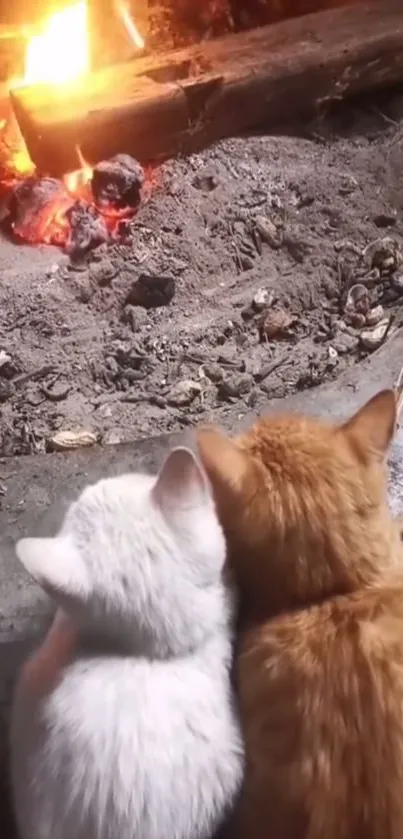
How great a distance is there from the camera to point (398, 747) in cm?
106

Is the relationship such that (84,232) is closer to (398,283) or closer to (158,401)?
(158,401)

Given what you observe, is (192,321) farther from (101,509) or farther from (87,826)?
(87,826)

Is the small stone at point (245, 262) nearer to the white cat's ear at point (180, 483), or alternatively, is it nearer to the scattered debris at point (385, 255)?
the scattered debris at point (385, 255)

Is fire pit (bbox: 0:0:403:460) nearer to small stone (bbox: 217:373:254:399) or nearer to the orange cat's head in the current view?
small stone (bbox: 217:373:254:399)

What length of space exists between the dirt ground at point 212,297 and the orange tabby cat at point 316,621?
0.32m

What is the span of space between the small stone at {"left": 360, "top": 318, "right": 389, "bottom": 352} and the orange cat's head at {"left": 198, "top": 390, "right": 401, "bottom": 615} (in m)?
0.43

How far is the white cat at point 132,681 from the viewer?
109 centimetres

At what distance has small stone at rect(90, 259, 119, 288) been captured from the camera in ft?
5.77

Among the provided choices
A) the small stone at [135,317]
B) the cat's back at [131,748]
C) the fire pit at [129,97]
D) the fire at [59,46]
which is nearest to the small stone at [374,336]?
the small stone at [135,317]

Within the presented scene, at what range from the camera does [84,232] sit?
1792 mm

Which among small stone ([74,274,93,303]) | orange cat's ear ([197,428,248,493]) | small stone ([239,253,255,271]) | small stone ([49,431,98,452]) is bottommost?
small stone ([49,431,98,452])

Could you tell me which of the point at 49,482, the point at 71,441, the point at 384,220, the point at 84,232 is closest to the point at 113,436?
the point at 71,441

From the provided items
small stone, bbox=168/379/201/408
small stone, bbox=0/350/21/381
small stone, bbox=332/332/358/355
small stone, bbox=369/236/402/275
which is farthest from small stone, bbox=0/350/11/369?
small stone, bbox=369/236/402/275

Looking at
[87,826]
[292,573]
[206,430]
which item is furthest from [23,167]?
[87,826]
